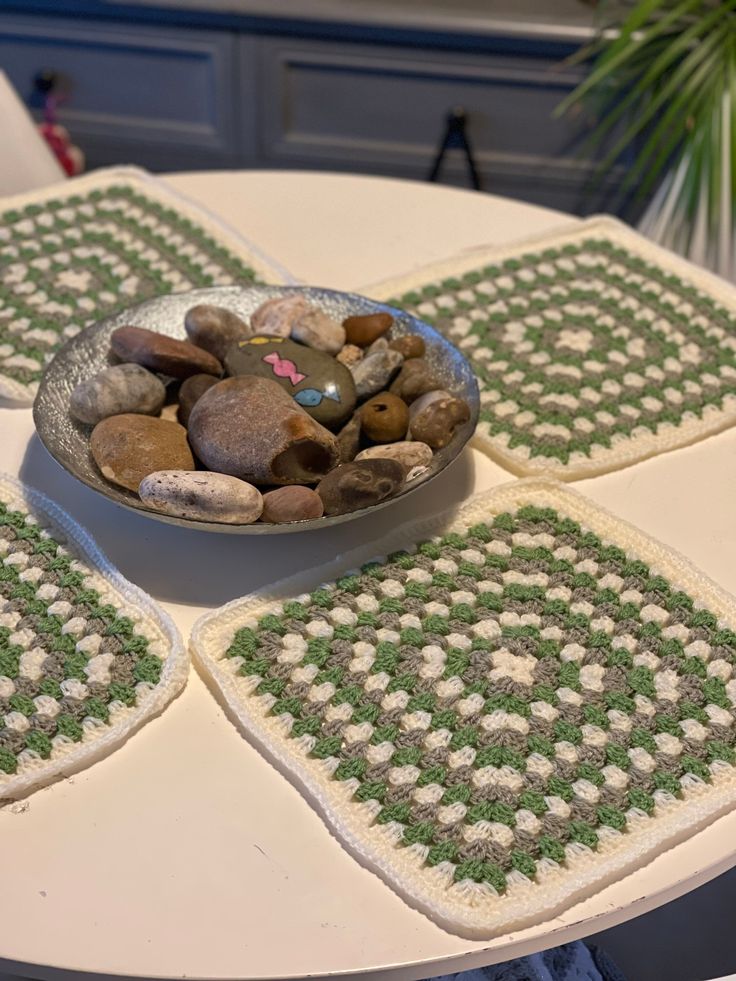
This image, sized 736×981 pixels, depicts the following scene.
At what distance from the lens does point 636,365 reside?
39.6 inches

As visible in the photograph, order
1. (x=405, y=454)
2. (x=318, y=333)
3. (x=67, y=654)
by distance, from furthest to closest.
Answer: (x=318, y=333) < (x=405, y=454) < (x=67, y=654)

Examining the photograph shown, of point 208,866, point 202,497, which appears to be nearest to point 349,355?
point 202,497

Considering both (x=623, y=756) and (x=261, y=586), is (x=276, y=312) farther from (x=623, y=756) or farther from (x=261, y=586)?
(x=623, y=756)

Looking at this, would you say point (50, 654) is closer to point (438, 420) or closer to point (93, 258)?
point (438, 420)

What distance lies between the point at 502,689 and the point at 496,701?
0.4 inches

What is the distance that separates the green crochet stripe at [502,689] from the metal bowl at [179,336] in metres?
0.07

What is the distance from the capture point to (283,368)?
0.84m

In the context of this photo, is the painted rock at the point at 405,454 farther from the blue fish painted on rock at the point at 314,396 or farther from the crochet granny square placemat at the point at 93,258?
the crochet granny square placemat at the point at 93,258

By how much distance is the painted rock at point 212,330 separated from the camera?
2.93ft

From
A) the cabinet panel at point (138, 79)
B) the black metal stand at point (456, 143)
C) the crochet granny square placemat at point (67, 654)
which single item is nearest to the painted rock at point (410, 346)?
the crochet granny square placemat at point (67, 654)

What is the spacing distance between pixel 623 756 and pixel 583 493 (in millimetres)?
284

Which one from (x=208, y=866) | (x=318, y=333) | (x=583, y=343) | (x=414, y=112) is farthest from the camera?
(x=414, y=112)

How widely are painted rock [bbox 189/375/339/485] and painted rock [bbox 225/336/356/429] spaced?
1.0 inches

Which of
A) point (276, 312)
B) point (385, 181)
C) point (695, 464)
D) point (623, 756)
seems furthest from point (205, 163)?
point (623, 756)
